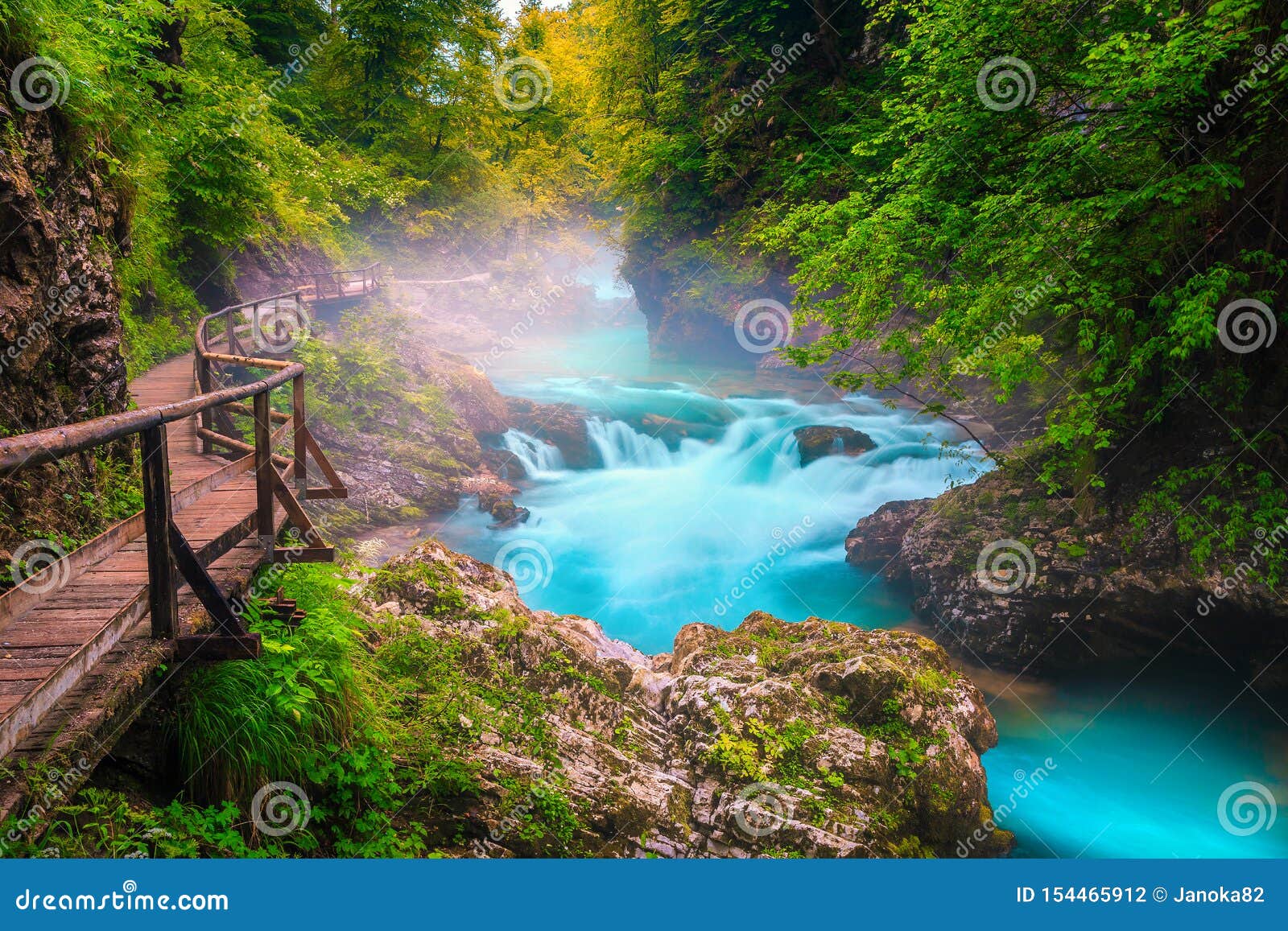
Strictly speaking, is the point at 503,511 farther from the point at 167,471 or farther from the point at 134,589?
the point at 167,471

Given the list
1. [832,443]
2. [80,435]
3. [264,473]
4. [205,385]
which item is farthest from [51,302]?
[832,443]

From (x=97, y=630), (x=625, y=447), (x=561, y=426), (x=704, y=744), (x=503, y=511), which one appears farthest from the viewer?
(x=561, y=426)

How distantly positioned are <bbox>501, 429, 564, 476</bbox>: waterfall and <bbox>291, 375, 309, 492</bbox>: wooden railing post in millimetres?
10913

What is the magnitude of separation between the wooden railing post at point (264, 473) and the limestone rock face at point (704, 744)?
5.76ft

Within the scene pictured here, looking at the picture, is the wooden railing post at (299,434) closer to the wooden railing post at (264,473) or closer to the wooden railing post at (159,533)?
the wooden railing post at (264,473)

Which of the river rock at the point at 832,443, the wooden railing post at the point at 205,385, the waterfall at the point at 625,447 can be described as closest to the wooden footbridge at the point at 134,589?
the wooden railing post at the point at 205,385

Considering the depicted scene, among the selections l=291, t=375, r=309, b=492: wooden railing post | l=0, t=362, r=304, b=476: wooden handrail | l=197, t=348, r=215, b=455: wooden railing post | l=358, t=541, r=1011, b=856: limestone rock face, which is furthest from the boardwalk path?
l=197, t=348, r=215, b=455: wooden railing post

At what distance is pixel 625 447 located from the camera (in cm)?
1884

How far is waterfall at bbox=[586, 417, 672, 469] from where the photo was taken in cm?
1831

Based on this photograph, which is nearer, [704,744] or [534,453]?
[704,744]

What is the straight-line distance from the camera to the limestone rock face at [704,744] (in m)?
5.07

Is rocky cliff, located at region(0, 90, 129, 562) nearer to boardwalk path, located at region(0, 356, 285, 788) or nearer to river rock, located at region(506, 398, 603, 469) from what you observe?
boardwalk path, located at region(0, 356, 285, 788)

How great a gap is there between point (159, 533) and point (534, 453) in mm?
14988

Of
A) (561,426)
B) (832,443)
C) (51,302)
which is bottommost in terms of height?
(561,426)
